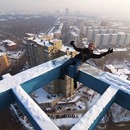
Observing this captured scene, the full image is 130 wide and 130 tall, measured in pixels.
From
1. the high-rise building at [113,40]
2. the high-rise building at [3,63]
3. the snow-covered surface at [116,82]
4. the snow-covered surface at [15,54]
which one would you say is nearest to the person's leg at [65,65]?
the snow-covered surface at [116,82]

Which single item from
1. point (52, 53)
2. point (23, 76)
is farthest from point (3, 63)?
point (23, 76)

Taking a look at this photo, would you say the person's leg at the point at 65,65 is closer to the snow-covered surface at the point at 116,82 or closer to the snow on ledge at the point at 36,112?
the snow-covered surface at the point at 116,82

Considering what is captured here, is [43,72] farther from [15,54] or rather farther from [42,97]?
[15,54]

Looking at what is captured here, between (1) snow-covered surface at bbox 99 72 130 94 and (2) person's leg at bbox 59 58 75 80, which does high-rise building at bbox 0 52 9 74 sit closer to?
(2) person's leg at bbox 59 58 75 80

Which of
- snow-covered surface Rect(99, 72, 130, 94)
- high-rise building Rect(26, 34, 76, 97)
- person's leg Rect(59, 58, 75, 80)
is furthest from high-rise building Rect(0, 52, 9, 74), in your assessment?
snow-covered surface Rect(99, 72, 130, 94)

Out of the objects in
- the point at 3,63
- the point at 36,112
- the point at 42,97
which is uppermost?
the point at 36,112

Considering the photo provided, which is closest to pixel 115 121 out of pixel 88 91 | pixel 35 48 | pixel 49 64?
pixel 88 91

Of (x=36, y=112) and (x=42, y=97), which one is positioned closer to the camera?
(x=36, y=112)
